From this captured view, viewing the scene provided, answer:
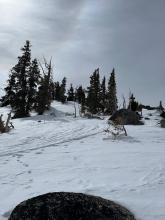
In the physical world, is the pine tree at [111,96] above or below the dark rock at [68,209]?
above

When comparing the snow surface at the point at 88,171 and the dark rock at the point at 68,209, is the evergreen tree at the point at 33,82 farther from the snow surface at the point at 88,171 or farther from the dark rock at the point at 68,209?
the dark rock at the point at 68,209

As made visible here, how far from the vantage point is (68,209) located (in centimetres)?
592

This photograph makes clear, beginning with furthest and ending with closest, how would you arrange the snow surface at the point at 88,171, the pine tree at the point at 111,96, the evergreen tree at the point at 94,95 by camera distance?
the pine tree at the point at 111,96, the evergreen tree at the point at 94,95, the snow surface at the point at 88,171

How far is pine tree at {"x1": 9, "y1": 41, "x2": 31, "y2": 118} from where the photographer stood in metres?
47.2

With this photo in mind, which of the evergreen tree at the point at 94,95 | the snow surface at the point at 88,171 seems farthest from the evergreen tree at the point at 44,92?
the snow surface at the point at 88,171

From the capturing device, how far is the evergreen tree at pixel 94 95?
61.3 meters

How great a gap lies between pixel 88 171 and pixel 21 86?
38.9 metres

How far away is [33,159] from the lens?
12547mm

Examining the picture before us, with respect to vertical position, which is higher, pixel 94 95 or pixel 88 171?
pixel 94 95

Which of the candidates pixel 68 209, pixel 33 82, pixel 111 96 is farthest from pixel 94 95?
pixel 68 209

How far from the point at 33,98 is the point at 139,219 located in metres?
43.3

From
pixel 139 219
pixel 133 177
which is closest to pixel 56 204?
pixel 139 219

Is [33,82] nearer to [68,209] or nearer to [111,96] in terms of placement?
[111,96]

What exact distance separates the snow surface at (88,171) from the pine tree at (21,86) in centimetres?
3015
